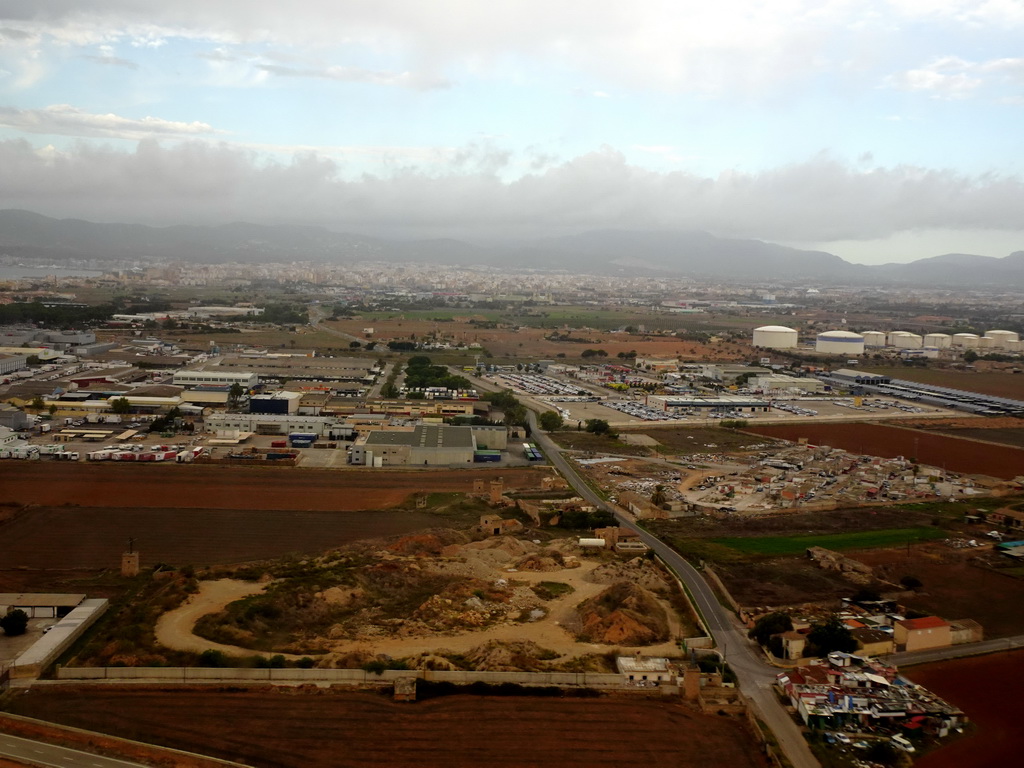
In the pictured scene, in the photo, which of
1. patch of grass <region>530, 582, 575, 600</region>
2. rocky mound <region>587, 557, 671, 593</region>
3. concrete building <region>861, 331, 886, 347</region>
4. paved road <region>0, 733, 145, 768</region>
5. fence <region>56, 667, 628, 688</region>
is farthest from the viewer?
concrete building <region>861, 331, 886, 347</region>

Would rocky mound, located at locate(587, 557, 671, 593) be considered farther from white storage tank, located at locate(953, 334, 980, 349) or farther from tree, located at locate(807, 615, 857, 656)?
white storage tank, located at locate(953, 334, 980, 349)

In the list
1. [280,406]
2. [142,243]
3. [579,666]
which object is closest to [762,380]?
[280,406]

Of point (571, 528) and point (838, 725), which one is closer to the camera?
point (838, 725)

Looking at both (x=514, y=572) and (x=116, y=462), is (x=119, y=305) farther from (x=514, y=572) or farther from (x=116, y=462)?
(x=514, y=572)

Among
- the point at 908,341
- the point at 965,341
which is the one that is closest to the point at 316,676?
the point at 908,341

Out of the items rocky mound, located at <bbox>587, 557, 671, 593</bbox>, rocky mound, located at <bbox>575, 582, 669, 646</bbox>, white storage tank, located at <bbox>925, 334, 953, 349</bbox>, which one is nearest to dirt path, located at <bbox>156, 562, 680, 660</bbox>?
rocky mound, located at <bbox>575, 582, 669, 646</bbox>

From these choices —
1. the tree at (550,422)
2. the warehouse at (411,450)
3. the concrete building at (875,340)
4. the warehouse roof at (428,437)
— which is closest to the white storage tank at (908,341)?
the concrete building at (875,340)
